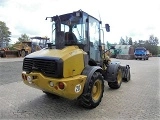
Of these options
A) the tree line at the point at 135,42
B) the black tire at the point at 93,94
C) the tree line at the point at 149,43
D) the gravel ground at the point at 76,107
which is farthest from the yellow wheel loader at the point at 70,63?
the tree line at the point at 149,43

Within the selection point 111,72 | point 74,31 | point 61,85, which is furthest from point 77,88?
point 111,72

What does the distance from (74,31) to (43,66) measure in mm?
1395

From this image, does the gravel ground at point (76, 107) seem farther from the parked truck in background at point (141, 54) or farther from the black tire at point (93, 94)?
the parked truck in background at point (141, 54)

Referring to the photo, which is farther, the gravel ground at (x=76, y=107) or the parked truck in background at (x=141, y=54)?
the parked truck in background at (x=141, y=54)

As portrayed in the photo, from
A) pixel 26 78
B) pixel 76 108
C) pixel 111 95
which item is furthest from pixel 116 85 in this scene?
pixel 26 78

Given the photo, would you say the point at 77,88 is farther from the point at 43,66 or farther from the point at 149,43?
the point at 149,43

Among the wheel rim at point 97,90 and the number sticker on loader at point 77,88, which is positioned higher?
the number sticker on loader at point 77,88

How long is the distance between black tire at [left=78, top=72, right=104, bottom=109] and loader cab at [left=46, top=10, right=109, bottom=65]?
804 millimetres

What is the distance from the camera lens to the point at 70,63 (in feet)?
14.2

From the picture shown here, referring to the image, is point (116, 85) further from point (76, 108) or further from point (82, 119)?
point (82, 119)

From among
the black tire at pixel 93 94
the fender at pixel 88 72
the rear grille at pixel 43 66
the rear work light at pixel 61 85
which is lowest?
the black tire at pixel 93 94

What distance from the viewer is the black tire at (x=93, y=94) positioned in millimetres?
4633

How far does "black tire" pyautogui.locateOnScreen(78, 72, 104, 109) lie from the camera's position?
4633 mm

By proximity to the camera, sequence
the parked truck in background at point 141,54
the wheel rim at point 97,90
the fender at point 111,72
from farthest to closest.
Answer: the parked truck in background at point 141,54
the fender at point 111,72
the wheel rim at point 97,90
